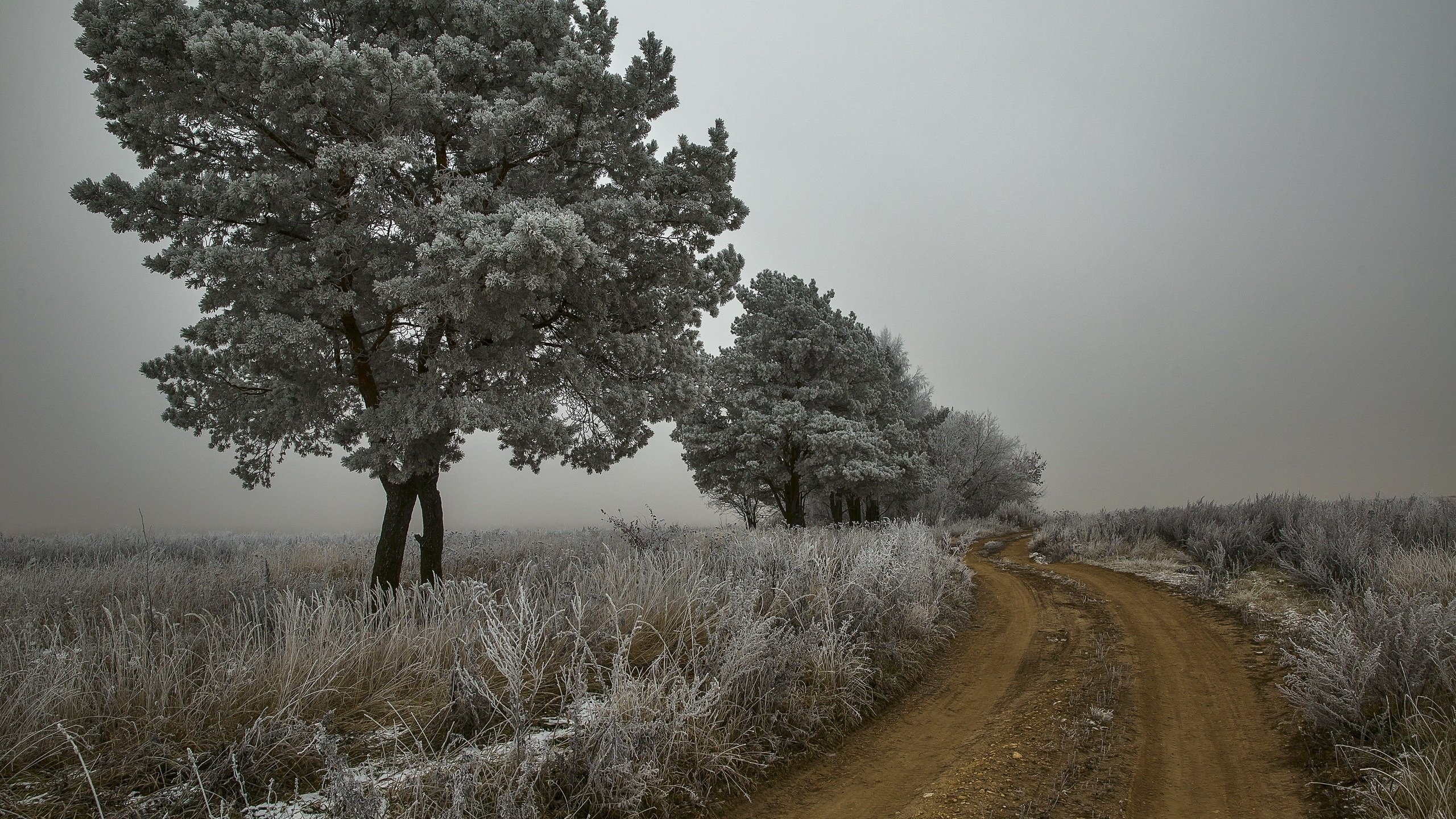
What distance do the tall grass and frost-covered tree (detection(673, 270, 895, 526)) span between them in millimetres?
12368

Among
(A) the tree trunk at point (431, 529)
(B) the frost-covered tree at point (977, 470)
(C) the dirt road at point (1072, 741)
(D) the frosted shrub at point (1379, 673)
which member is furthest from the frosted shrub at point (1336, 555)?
(B) the frost-covered tree at point (977, 470)

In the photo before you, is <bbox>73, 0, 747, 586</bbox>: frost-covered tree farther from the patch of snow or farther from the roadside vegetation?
the roadside vegetation

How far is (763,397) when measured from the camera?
68.7 ft

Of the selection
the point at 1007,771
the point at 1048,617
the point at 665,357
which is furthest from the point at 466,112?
the point at 1048,617

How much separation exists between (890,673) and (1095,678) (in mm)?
2076

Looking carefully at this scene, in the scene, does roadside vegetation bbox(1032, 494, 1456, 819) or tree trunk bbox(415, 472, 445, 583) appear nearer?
roadside vegetation bbox(1032, 494, 1456, 819)

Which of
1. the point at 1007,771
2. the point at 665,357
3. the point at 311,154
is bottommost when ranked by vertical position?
the point at 1007,771

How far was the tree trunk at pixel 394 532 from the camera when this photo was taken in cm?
976

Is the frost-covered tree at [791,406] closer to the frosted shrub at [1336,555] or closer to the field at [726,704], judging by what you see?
the frosted shrub at [1336,555]

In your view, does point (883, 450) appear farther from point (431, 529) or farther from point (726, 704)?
point (726, 704)

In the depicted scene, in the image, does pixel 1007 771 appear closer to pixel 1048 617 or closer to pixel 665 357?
pixel 1048 617

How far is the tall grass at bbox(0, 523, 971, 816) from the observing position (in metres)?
3.36

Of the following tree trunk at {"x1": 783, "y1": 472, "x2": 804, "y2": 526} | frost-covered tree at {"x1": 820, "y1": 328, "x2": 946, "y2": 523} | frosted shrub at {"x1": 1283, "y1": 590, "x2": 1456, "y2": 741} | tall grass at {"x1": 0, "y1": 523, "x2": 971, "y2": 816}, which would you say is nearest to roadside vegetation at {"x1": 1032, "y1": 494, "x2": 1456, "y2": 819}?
frosted shrub at {"x1": 1283, "y1": 590, "x2": 1456, "y2": 741}

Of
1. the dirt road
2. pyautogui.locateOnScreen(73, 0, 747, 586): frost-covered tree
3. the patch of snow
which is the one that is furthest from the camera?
pyautogui.locateOnScreen(73, 0, 747, 586): frost-covered tree
